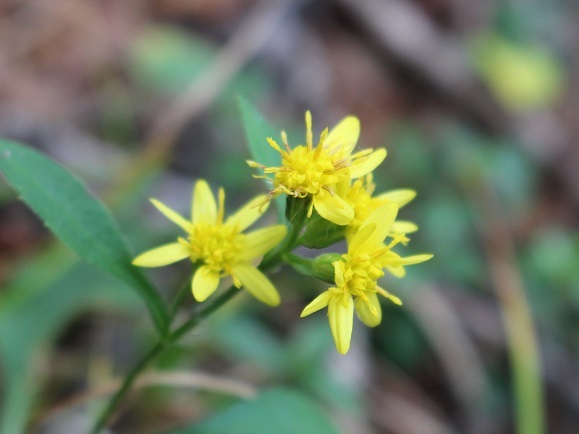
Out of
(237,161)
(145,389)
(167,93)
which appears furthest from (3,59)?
(145,389)

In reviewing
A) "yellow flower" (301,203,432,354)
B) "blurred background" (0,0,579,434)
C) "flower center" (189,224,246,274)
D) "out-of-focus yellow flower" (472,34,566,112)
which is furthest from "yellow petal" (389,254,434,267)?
"out-of-focus yellow flower" (472,34,566,112)

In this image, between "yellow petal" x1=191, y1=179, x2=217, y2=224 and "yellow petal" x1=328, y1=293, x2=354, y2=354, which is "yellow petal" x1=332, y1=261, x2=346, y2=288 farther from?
"yellow petal" x1=191, y1=179, x2=217, y2=224

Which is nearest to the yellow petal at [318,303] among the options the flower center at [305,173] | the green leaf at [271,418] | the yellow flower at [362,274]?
the yellow flower at [362,274]

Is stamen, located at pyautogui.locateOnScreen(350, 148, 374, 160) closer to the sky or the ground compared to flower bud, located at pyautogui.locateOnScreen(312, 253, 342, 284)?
closer to the sky

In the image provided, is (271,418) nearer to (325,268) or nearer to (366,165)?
(325,268)

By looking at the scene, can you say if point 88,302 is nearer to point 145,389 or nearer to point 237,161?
point 145,389

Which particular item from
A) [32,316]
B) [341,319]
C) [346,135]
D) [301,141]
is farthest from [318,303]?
[301,141]
